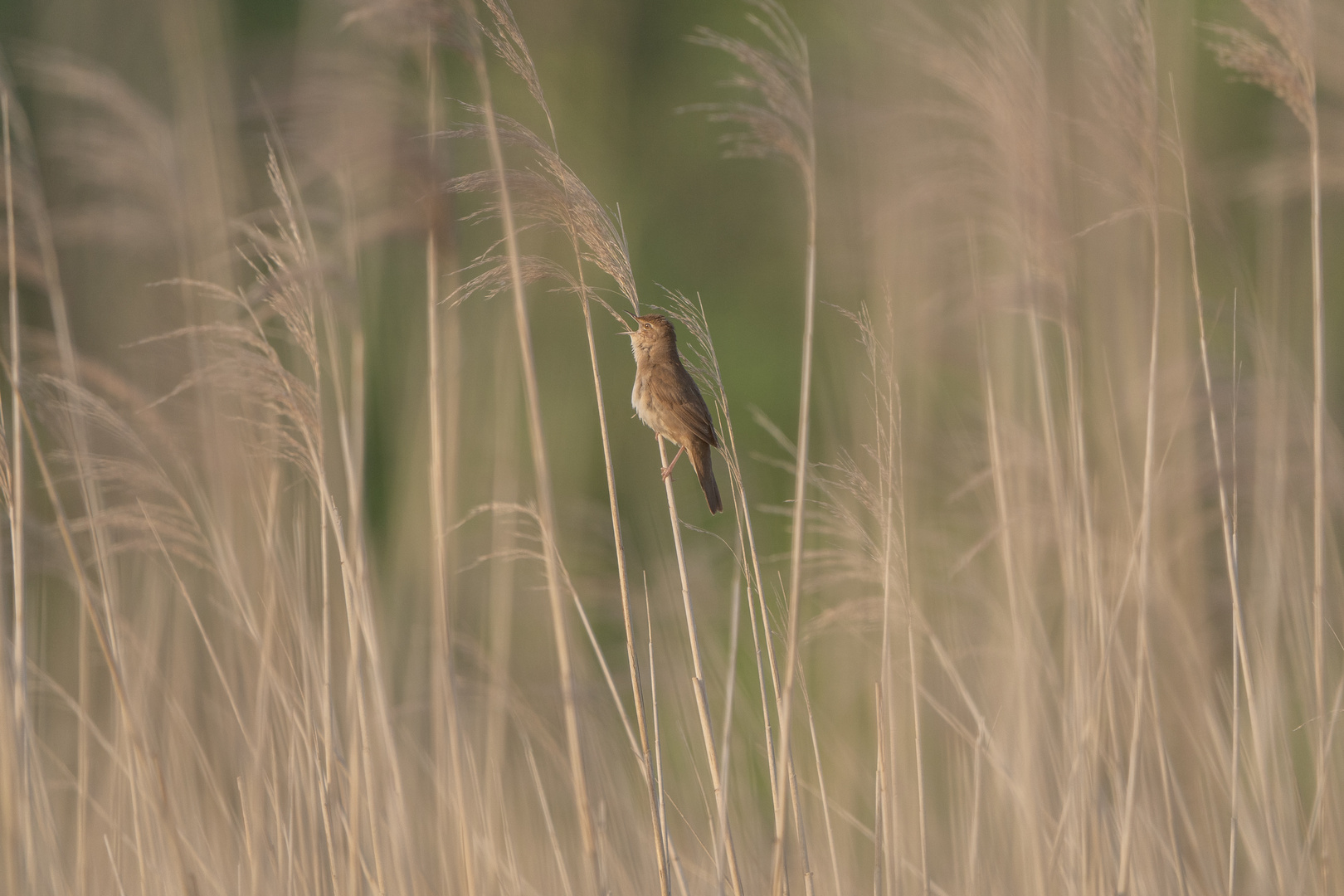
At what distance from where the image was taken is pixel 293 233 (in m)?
1.80

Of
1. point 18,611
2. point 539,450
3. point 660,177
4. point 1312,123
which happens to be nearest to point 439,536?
point 539,450

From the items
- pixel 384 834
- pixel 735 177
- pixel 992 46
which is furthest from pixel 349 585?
pixel 735 177

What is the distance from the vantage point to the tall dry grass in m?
1.93

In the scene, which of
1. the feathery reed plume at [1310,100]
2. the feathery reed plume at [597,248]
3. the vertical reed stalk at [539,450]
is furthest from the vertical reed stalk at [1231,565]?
the vertical reed stalk at [539,450]

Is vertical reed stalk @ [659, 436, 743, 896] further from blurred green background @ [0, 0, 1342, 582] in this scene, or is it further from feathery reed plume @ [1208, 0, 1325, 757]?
blurred green background @ [0, 0, 1342, 582]

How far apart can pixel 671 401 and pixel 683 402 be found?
5cm

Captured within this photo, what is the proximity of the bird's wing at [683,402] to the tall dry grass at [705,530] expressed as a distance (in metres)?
0.11

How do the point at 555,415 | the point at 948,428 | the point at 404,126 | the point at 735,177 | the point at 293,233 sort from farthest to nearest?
the point at 735,177 → the point at 555,415 → the point at 948,428 → the point at 404,126 → the point at 293,233

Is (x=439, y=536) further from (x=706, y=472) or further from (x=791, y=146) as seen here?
(x=706, y=472)

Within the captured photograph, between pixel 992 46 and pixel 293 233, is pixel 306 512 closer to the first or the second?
pixel 293 233

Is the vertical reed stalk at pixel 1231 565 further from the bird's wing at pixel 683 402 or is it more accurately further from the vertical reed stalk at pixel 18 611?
the vertical reed stalk at pixel 18 611

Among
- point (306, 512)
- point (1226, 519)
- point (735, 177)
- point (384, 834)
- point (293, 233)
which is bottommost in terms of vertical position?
point (384, 834)

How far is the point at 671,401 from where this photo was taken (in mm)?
3074

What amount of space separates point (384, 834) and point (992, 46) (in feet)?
6.86
